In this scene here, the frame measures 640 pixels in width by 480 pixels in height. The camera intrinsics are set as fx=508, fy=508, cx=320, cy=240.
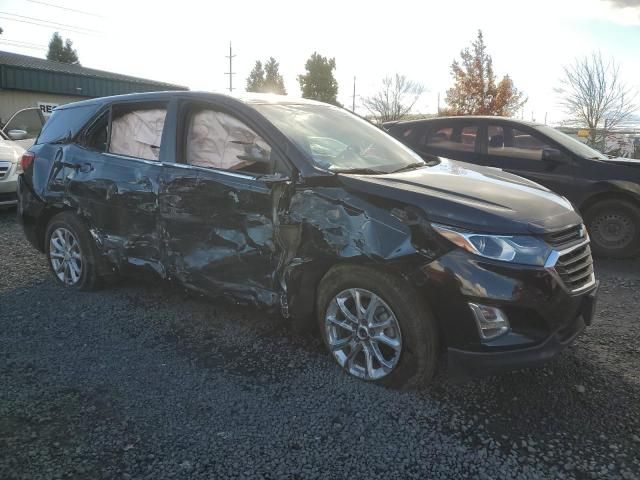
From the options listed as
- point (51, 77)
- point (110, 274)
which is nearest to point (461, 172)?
point (110, 274)

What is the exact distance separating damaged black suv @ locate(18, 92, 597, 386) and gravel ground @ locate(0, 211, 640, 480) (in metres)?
0.32

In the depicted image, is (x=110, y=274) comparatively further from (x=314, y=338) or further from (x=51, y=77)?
(x=51, y=77)

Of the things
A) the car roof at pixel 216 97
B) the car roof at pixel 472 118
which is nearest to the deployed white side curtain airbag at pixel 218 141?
the car roof at pixel 216 97

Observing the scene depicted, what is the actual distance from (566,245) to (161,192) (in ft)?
8.58

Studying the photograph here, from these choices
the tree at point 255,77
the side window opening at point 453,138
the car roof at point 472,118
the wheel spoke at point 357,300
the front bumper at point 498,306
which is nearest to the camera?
the front bumper at point 498,306

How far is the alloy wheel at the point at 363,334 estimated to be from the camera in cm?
277

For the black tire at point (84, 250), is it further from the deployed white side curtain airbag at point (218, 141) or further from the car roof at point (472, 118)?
the car roof at point (472, 118)

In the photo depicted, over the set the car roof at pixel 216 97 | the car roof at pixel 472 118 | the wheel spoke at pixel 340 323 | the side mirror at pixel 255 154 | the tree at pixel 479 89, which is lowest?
the wheel spoke at pixel 340 323

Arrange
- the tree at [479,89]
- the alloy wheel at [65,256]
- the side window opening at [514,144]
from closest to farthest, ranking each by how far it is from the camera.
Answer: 1. the alloy wheel at [65,256]
2. the side window opening at [514,144]
3. the tree at [479,89]

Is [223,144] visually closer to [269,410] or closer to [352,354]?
[352,354]

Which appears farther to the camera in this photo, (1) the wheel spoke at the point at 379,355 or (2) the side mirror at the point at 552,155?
(2) the side mirror at the point at 552,155

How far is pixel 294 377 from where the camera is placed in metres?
3.02

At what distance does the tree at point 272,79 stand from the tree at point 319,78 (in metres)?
9.08

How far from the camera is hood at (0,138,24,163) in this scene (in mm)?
7863
